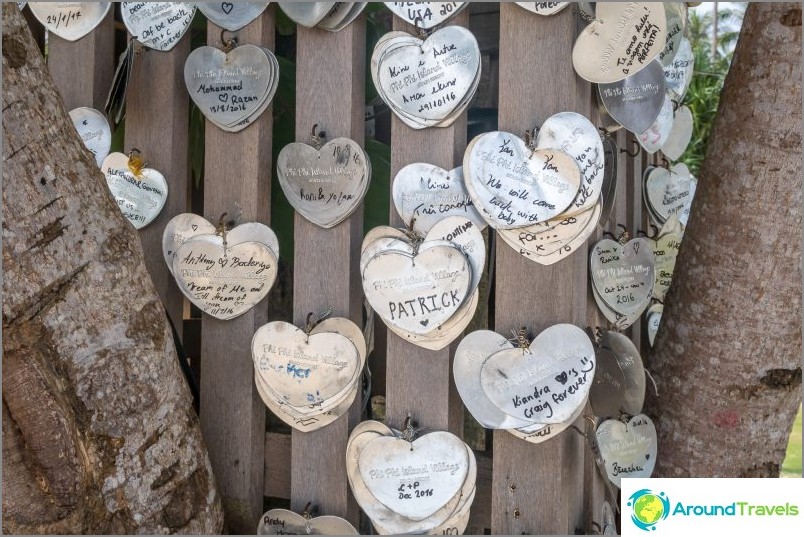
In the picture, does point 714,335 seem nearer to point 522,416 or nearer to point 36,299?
point 522,416

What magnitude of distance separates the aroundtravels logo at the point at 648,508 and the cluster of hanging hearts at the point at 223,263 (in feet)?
2.14

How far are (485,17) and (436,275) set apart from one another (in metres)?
0.67

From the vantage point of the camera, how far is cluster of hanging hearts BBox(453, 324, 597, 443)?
110 cm

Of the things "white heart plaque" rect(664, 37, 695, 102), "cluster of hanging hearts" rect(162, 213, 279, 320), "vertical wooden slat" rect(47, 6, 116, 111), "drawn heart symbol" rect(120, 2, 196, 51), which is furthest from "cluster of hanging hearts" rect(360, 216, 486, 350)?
"white heart plaque" rect(664, 37, 695, 102)

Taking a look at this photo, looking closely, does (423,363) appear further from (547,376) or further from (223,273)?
(223,273)

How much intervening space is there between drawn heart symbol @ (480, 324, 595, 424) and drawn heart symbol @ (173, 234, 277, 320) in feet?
1.39

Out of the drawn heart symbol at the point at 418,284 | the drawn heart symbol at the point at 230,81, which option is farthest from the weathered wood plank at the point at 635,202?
the drawn heart symbol at the point at 230,81

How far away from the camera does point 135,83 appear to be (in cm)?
138

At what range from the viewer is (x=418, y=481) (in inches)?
45.3

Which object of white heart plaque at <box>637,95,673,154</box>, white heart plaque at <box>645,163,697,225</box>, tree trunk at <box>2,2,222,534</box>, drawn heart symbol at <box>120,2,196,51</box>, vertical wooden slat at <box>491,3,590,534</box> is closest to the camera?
tree trunk at <box>2,2,222,534</box>

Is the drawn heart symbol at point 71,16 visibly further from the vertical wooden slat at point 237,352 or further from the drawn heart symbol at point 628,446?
the drawn heart symbol at point 628,446

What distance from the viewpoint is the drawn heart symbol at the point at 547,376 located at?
3.60 ft

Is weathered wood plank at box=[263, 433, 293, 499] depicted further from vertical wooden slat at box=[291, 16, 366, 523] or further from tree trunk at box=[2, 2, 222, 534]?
tree trunk at box=[2, 2, 222, 534]

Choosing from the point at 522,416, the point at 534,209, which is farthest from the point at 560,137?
Result: the point at 522,416
